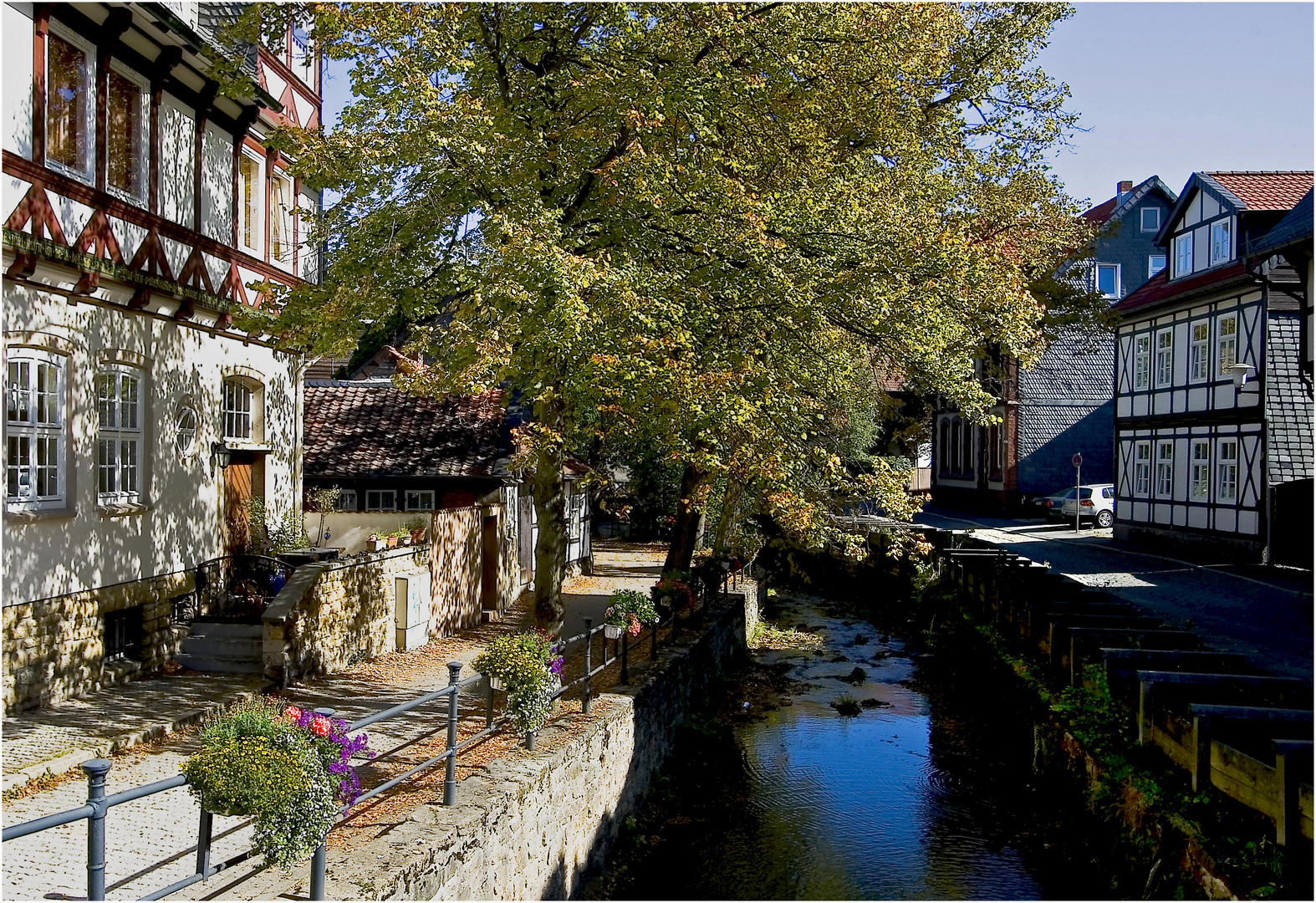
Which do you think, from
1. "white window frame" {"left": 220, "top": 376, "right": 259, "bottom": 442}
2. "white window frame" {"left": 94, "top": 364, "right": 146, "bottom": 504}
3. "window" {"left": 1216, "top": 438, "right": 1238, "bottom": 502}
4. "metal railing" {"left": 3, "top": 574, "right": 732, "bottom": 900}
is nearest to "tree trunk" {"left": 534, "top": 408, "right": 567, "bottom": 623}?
"metal railing" {"left": 3, "top": 574, "right": 732, "bottom": 900}

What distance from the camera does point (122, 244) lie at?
11961 millimetres

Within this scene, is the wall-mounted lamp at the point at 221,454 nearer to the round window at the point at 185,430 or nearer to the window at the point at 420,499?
Answer: the round window at the point at 185,430

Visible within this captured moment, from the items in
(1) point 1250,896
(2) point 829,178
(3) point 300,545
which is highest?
(2) point 829,178

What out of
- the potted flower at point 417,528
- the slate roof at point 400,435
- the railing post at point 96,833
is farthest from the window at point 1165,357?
the railing post at point 96,833

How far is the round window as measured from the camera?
45.1 ft

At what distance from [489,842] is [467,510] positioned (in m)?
11.8

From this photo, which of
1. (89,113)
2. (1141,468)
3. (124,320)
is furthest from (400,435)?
(1141,468)

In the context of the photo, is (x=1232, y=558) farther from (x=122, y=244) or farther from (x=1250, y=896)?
(x=122, y=244)

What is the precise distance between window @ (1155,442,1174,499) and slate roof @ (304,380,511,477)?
18774mm

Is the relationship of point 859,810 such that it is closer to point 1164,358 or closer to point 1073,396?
point 1164,358

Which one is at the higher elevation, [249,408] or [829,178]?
[829,178]

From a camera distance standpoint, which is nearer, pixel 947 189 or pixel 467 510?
pixel 947 189

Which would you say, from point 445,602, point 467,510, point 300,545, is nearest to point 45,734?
point 300,545

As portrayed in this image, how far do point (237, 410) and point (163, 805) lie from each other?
26.5ft
